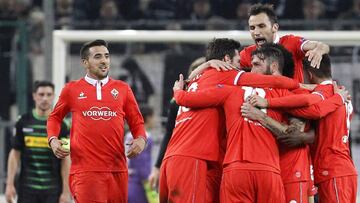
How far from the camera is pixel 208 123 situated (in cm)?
899

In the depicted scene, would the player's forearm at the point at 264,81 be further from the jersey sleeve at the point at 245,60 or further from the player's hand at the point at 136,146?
the player's hand at the point at 136,146

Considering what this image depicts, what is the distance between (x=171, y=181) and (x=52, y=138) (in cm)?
128

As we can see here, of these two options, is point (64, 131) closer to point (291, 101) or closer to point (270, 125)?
point (270, 125)

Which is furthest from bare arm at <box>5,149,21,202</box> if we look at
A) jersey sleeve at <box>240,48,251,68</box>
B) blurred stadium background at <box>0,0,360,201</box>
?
jersey sleeve at <box>240,48,251,68</box>

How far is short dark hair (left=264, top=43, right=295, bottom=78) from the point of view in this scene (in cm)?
911

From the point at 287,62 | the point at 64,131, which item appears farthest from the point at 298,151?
the point at 64,131

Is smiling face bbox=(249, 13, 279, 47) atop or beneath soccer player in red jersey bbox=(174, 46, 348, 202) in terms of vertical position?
atop

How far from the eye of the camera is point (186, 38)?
42.3 ft

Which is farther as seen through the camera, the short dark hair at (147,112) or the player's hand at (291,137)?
the short dark hair at (147,112)

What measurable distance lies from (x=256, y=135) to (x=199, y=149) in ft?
1.58

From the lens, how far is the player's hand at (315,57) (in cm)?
918

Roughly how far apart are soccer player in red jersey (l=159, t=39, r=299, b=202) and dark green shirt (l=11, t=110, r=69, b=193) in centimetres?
273

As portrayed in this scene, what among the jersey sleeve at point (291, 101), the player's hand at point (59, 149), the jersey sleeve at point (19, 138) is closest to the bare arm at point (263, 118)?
the jersey sleeve at point (291, 101)

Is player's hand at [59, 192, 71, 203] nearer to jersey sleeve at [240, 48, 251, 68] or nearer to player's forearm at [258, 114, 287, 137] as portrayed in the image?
jersey sleeve at [240, 48, 251, 68]
